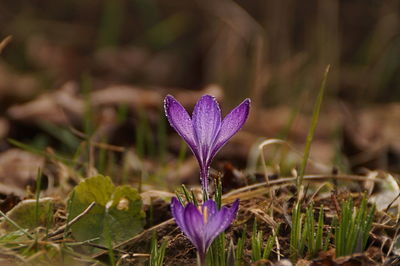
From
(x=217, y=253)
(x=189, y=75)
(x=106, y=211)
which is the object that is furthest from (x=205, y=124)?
(x=189, y=75)

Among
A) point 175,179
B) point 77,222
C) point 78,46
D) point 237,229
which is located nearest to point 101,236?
point 77,222

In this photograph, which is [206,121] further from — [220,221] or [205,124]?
[220,221]

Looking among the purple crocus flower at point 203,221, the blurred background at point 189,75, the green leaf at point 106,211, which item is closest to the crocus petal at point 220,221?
the purple crocus flower at point 203,221

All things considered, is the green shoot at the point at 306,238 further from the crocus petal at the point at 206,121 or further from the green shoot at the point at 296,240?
the crocus petal at the point at 206,121

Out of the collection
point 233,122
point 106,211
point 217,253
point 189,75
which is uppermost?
point 189,75

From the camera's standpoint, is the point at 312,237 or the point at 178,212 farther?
the point at 312,237

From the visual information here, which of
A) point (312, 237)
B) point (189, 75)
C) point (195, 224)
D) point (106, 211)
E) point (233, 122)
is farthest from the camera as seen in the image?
point (189, 75)

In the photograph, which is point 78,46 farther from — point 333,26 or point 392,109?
point 392,109
